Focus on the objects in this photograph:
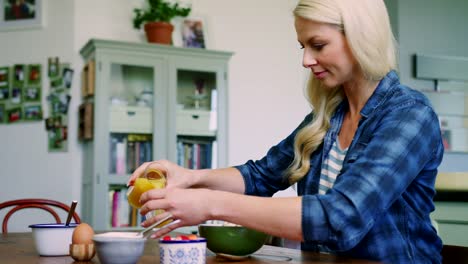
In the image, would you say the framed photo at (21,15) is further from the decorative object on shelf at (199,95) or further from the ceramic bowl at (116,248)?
the ceramic bowl at (116,248)

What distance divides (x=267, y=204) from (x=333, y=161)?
0.41 metres

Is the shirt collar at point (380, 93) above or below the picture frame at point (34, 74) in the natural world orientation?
below

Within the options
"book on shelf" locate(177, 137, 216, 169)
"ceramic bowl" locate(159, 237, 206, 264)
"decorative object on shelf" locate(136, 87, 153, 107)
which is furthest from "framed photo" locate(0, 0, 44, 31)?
"ceramic bowl" locate(159, 237, 206, 264)

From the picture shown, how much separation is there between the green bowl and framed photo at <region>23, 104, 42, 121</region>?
314cm

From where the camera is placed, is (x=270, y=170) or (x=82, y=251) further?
(x=270, y=170)

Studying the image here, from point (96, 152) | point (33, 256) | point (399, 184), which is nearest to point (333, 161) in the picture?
point (399, 184)

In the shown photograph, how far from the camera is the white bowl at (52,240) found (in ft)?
4.55

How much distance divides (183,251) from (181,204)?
94 mm

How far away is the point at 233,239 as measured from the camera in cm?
128

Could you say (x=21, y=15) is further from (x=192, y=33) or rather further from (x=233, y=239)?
(x=233, y=239)

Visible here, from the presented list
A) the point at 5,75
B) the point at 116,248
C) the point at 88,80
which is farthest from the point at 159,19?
the point at 116,248

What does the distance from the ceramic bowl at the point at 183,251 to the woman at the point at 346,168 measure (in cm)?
7

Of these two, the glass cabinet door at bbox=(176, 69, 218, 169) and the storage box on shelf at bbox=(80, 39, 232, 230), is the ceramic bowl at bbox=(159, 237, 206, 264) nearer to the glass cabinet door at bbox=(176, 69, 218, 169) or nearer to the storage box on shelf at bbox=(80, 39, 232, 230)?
the storage box on shelf at bbox=(80, 39, 232, 230)

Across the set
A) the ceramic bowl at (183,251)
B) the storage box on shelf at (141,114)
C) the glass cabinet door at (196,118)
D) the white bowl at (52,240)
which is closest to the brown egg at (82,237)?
the white bowl at (52,240)
